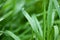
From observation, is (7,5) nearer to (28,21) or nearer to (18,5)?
(18,5)

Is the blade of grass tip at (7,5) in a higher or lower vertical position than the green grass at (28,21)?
higher

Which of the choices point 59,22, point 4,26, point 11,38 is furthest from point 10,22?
point 59,22

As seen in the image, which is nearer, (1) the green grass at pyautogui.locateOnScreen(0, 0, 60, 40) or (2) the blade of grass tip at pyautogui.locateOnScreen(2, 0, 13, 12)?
(1) the green grass at pyautogui.locateOnScreen(0, 0, 60, 40)

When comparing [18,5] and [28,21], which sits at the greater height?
[18,5]

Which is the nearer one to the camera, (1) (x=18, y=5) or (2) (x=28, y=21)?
(2) (x=28, y=21)

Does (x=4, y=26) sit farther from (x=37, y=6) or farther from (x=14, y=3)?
(x=37, y=6)

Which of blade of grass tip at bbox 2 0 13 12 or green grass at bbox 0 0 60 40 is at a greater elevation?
blade of grass tip at bbox 2 0 13 12

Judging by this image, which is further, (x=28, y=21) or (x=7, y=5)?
(x=7, y=5)

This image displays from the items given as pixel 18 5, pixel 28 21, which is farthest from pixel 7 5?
pixel 28 21

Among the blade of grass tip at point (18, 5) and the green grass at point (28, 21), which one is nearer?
the green grass at point (28, 21)
